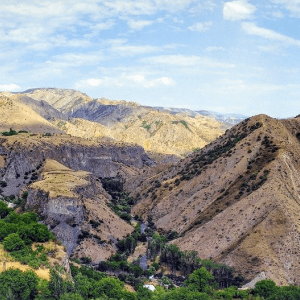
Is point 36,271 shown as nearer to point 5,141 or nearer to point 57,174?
Result: point 57,174

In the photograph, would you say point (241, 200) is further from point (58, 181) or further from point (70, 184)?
point (58, 181)

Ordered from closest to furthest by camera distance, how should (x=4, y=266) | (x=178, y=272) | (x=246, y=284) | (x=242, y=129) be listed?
1. (x=4, y=266)
2. (x=246, y=284)
3. (x=178, y=272)
4. (x=242, y=129)

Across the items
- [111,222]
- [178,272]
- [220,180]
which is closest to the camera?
[178,272]

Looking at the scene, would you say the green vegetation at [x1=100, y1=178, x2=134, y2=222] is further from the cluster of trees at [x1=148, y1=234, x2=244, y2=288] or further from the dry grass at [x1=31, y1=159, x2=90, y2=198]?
the cluster of trees at [x1=148, y1=234, x2=244, y2=288]

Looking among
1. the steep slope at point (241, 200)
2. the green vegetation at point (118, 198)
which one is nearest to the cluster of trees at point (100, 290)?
the steep slope at point (241, 200)

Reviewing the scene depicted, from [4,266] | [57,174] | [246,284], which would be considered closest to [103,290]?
[4,266]

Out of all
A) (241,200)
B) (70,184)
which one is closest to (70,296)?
(241,200)

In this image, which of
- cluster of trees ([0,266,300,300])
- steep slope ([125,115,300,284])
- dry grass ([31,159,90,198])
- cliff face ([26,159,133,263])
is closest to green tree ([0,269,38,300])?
cluster of trees ([0,266,300,300])
